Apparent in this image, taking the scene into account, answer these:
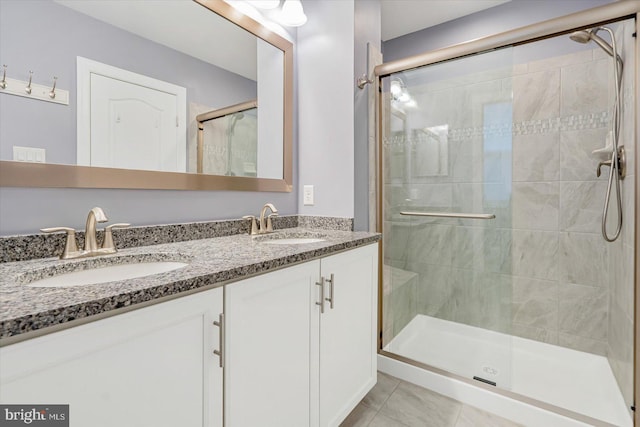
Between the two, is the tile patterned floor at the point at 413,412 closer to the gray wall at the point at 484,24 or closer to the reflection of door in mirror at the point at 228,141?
the reflection of door in mirror at the point at 228,141

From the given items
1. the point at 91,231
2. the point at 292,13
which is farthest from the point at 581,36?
the point at 91,231

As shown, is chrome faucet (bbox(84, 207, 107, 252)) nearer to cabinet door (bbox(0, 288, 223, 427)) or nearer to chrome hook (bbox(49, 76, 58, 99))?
chrome hook (bbox(49, 76, 58, 99))

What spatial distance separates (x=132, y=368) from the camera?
0.62 metres

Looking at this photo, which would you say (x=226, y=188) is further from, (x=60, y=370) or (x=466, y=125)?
(x=466, y=125)

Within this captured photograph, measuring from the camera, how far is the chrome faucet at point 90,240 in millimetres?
939

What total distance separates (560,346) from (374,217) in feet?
5.08

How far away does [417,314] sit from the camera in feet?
7.06

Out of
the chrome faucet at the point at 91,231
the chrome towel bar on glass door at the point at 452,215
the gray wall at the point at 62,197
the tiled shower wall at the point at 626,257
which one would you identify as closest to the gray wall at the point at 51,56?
the gray wall at the point at 62,197

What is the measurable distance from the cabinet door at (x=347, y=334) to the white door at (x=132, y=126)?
31.8 inches

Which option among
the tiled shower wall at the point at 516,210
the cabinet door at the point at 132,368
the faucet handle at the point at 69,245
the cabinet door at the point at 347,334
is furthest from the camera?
the tiled shower wall at the point at 516,210

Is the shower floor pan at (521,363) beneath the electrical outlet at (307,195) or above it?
beneath

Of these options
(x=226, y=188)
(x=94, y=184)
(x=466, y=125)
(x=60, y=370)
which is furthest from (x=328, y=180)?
(x=60, y=370)

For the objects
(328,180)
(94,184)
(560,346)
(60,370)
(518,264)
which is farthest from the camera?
(518,264)

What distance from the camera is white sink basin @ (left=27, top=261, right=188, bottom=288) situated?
838 millimetres
